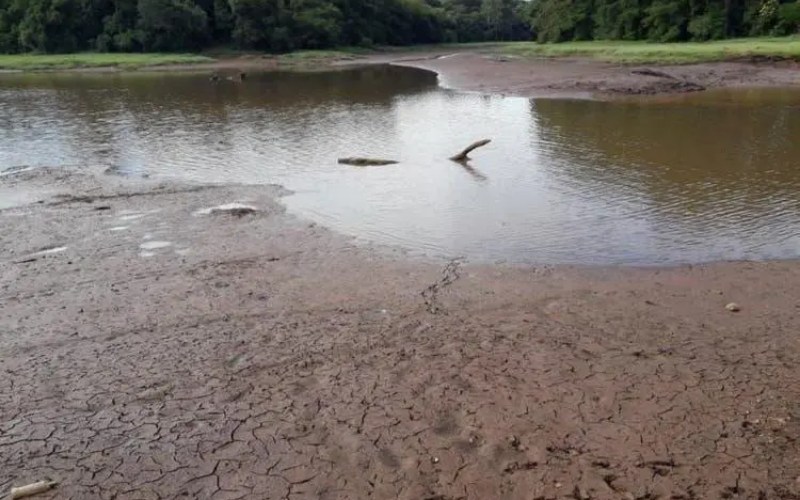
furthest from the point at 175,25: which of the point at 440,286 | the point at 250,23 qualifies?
the point at 440,286

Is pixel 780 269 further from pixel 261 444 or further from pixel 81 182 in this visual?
pixel 81 182

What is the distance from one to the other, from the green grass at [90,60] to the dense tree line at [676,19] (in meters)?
40.5

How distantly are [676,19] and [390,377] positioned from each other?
2402 inches

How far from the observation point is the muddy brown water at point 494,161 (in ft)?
38.9

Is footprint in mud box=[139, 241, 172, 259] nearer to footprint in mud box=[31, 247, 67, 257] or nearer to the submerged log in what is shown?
footprint in mud box=[31, 247, 67, 257]

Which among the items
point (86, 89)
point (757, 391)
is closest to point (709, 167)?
point (757, 391)

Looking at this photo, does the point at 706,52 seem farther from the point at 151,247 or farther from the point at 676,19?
the point at 151,247

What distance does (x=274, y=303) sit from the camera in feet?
29.2

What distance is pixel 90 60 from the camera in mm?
66000

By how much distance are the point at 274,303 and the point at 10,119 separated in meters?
26.8

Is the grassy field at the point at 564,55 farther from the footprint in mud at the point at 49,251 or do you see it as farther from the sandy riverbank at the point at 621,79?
the footprint in mud at the point at 49,251

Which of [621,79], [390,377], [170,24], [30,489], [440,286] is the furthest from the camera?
[170,24]

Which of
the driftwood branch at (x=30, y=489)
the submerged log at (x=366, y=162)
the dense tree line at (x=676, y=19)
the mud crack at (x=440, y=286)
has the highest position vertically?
the dense tree line at (x=676, y=19)

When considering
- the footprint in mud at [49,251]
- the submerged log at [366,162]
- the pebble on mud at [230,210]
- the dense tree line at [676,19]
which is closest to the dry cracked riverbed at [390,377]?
the footprint in mud at [49,251]
